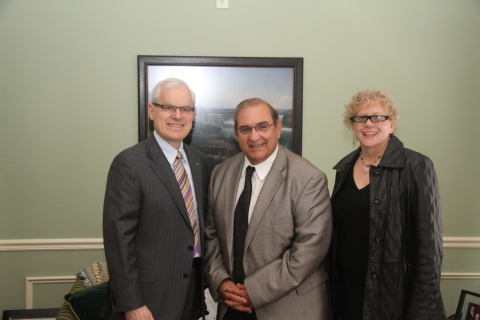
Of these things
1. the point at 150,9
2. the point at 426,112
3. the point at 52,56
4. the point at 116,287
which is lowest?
the point at 116,287

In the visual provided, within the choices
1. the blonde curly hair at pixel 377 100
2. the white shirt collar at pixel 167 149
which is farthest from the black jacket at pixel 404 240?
the white shirt collar at pixel 167 149

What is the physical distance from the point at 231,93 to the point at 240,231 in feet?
4.89

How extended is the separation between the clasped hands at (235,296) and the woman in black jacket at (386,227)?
0.53 m

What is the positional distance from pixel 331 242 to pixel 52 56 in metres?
2.56

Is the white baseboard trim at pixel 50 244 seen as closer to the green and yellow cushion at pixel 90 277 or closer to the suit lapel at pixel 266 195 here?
the green and yellow cushion at pixel 90 277

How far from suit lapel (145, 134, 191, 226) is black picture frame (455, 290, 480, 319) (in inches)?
92.8

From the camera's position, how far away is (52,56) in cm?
288

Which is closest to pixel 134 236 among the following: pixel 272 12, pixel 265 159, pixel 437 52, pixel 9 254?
pixel 265 159

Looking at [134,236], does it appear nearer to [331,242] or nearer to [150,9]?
[331,242]

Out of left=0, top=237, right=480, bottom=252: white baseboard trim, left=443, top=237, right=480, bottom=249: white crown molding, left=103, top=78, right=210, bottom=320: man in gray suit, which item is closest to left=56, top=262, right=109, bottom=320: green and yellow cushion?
left=0, top=237, right=480, bottom=252: white baseboard trim

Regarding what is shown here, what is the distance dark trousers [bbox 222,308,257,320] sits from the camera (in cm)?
186

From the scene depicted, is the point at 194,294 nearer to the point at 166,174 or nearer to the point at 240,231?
the point at 240,231

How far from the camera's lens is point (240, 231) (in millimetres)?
1841

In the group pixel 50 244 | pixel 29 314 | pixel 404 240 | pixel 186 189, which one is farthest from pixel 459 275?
pixel 29 314
